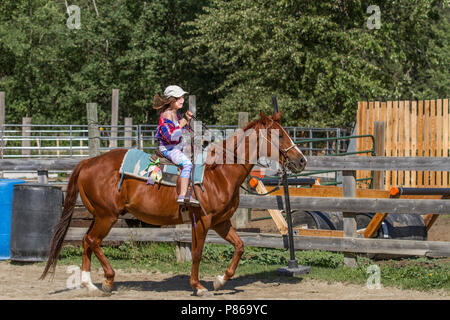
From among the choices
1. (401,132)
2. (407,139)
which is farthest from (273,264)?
(401,132)

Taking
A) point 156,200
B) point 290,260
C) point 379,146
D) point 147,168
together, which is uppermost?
point 379,146

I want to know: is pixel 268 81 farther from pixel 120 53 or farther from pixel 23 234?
pixel 23 234

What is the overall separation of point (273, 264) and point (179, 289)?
1966 mm

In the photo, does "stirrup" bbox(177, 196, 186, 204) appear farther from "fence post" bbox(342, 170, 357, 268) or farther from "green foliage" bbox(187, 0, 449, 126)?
"green foliage" bbox(187, 0, 449, 126)

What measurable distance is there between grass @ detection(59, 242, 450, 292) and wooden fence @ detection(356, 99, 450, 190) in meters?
5.95

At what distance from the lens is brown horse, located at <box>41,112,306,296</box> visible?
777 cm

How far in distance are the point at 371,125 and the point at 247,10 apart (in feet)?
34.1

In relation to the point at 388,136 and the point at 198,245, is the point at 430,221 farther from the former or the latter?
the point at 388,136

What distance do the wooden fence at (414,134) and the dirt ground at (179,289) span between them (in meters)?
7.26

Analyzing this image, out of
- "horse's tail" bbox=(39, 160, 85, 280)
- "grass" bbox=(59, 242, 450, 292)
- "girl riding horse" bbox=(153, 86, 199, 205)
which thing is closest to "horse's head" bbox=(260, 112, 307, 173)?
"girl riding horse" bbox=(153, 86, 199, 205)

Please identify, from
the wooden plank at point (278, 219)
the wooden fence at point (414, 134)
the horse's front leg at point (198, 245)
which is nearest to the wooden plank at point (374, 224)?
the wooden plank at point (278, 219)

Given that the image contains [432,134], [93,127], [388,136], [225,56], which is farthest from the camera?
[225,56]

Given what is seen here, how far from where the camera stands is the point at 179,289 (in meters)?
8.30

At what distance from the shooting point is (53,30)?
3619 cm
